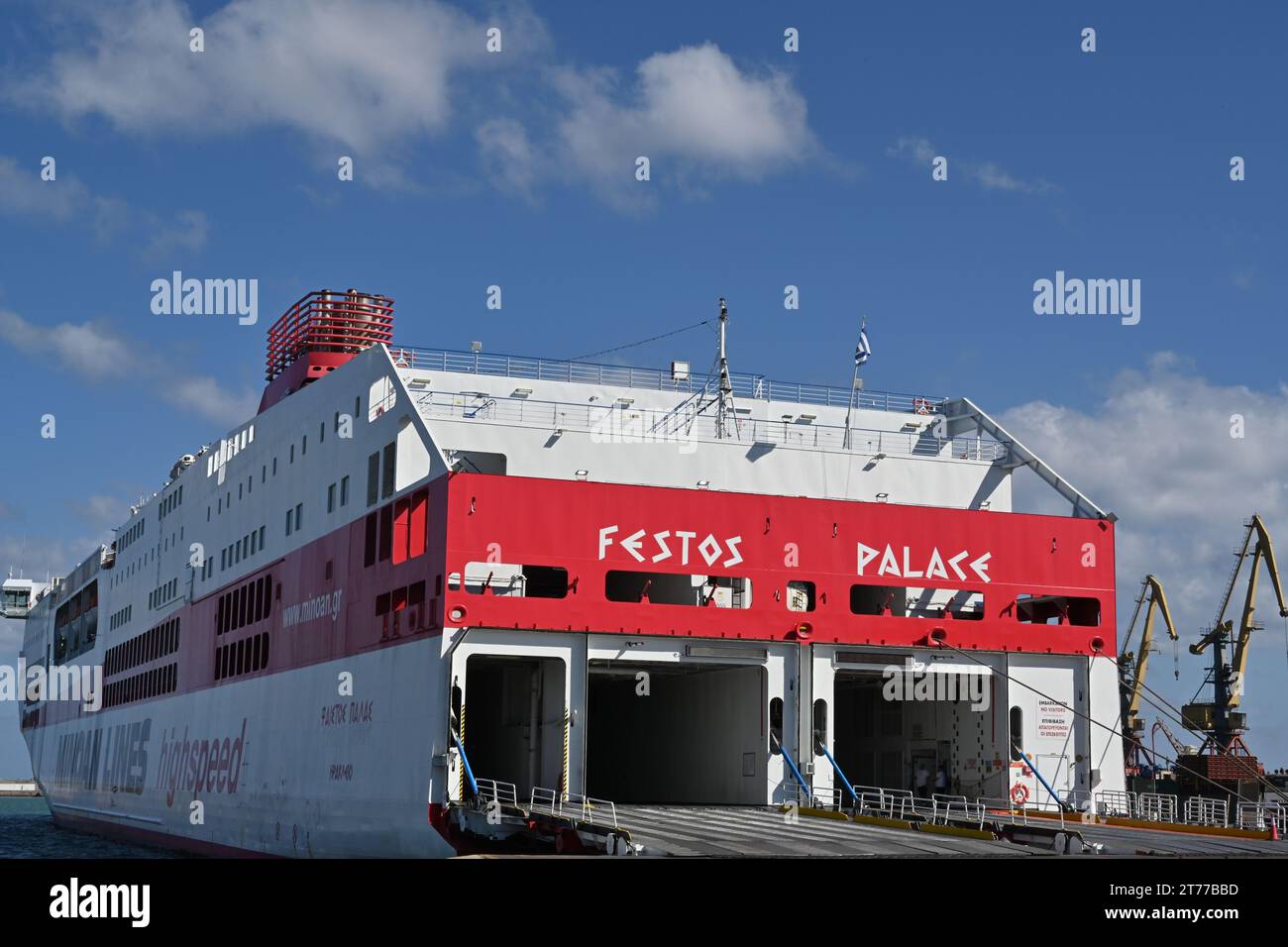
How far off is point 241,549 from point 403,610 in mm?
12137

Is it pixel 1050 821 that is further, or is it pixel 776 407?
pixel 776 407

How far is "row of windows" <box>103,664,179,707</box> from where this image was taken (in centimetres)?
3934

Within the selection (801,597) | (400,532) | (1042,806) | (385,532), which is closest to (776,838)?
(801,597)

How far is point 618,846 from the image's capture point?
15.2m

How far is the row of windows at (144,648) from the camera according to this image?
131 ft

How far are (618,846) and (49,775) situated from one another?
52374mm

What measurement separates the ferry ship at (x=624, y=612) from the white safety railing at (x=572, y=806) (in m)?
0.07

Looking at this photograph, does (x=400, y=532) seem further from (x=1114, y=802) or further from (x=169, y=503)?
(x=169, y=503)

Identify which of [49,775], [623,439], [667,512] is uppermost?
[623,439]

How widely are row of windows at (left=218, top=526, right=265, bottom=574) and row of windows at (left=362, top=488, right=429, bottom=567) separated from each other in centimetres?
808

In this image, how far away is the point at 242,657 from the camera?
32312mm

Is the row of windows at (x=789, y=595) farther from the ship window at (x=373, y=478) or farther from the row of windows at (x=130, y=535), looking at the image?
the row of windows at (x=130, y=535)
